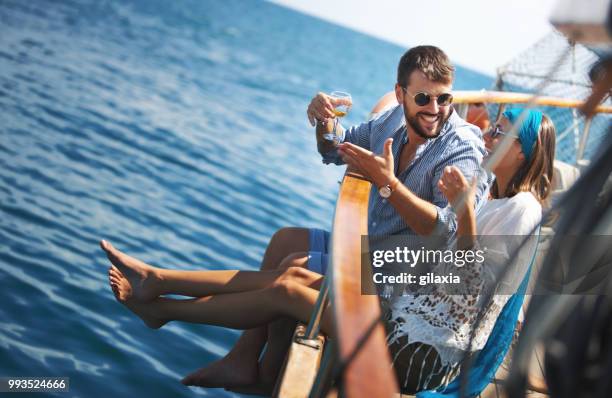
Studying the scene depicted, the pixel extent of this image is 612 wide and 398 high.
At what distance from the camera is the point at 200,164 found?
42.2ft

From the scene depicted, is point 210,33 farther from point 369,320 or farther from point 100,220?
point 369,320

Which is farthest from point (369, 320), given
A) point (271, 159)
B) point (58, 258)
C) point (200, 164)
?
point (271, 159)

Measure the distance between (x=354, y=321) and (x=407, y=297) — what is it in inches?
62.7

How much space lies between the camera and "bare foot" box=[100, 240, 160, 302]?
11.8 ft

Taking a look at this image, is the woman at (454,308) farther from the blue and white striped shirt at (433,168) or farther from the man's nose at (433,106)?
the man's nose at (433,106)

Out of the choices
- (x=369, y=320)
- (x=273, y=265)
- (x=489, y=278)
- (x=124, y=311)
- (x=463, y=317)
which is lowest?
(x=124, y=311)

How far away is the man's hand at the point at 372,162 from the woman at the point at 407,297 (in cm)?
23

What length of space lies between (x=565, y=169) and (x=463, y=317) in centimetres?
418

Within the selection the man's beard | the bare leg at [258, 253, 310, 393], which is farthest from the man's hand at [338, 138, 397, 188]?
the bare leg at [258, 253, 310, 393]

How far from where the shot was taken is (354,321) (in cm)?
149

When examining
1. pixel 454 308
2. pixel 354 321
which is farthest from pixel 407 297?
pixel 354 321

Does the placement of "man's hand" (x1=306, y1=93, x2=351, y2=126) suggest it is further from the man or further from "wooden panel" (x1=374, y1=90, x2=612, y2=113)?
"wooden panel" (x1=374, y1=90, x2=612, y2=113)

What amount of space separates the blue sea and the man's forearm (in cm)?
281

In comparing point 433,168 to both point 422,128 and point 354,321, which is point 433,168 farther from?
point 354,321
